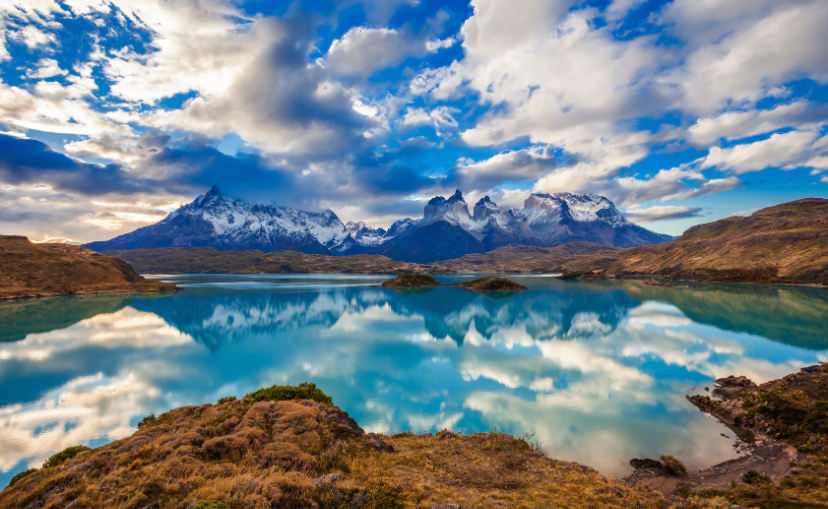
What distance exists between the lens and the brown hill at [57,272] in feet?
319

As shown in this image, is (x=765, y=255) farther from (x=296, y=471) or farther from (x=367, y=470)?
(x=296, y=471)

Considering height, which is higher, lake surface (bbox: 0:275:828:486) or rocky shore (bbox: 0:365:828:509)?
rocky shore (bbox: 0:365:828:509)

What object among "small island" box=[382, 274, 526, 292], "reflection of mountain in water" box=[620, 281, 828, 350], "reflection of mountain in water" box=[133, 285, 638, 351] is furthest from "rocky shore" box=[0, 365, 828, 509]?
"small island" box=[382, 274, 526, 292]

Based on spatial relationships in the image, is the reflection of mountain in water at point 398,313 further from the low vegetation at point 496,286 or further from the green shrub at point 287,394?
the low vegetation at point 496,286

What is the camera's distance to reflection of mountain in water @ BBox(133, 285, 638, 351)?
2296 inches

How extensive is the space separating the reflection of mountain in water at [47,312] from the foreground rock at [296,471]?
5925cm

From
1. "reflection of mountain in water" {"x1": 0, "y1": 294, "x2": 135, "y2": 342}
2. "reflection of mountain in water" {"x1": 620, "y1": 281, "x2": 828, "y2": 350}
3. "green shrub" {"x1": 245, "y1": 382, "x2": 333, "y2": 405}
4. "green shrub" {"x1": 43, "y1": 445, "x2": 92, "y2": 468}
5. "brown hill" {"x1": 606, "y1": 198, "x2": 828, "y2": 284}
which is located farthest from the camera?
"brown hill" {"x1": 606, "y1": 198, "x2": 828, "y2": 284}

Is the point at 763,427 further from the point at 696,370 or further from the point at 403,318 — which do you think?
the point at 403,318

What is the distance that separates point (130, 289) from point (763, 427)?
538 feet

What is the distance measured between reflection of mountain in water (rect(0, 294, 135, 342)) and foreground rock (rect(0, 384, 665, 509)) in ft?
194

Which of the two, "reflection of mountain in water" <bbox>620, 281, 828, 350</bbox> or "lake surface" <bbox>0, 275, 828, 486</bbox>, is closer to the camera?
"lake surface" <bbox>0, 275, 828, 486</bbox>

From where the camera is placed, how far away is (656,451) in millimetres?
19344

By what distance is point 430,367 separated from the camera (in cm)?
3766

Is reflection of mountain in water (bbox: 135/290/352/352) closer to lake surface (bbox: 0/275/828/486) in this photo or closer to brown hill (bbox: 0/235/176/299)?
lake surface (bbox: 0/275/828/486)
